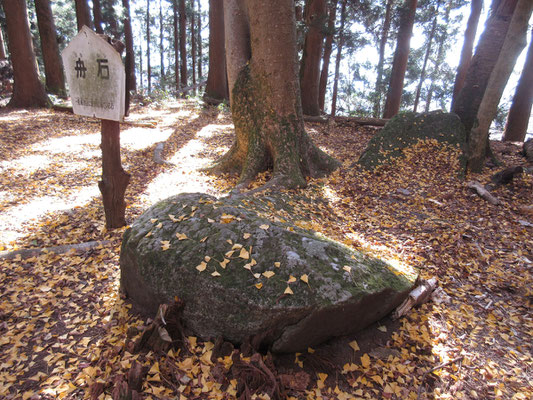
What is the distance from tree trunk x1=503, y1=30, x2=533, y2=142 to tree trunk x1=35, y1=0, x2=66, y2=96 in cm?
1715

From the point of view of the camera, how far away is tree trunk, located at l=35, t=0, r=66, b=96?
12.3 meters

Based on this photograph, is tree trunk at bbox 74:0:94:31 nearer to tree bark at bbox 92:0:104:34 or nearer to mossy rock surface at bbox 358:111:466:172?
tree bark at bbox 92:0:104:34

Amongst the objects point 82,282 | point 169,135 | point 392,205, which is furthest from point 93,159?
point 392,205

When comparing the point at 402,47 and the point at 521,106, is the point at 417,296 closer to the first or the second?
the point at 521,106

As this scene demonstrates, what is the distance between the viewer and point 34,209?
194 inches

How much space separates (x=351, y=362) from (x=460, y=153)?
18.9 ft

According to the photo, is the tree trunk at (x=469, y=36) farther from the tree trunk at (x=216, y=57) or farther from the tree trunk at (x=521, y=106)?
the tree trunk at (x=216, y=57)

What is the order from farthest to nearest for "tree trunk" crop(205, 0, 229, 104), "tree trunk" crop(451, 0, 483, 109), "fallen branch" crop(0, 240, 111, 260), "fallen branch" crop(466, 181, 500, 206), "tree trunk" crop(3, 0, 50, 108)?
1. "tree trunk" crop(205, 0, 229, 104)
2. "tree trunk" crop(451, 0, 483, 109)
3. "tree trunk" crop(3, 0, 50, 108)
4. "fallen branch" crop(466, 181, 500, 206)
5. "fallen branch" crop(0, 240, 111, 260)

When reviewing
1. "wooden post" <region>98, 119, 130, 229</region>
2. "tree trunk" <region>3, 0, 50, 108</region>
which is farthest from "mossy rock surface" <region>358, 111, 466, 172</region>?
"tree trunk" <region>3, 0, 50, 108</region>

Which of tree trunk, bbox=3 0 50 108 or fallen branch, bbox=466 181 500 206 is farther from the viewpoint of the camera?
tree trunk, bbox=3 0 50 108

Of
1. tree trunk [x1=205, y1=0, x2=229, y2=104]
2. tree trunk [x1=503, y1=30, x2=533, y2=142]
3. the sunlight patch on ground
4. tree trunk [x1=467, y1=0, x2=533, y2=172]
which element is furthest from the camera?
tree trunk [x1=205, y1=0, x2=229, y2=104]

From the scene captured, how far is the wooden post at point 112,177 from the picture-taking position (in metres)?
3.89

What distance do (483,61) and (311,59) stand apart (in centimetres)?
623

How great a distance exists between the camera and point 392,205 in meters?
5.42
